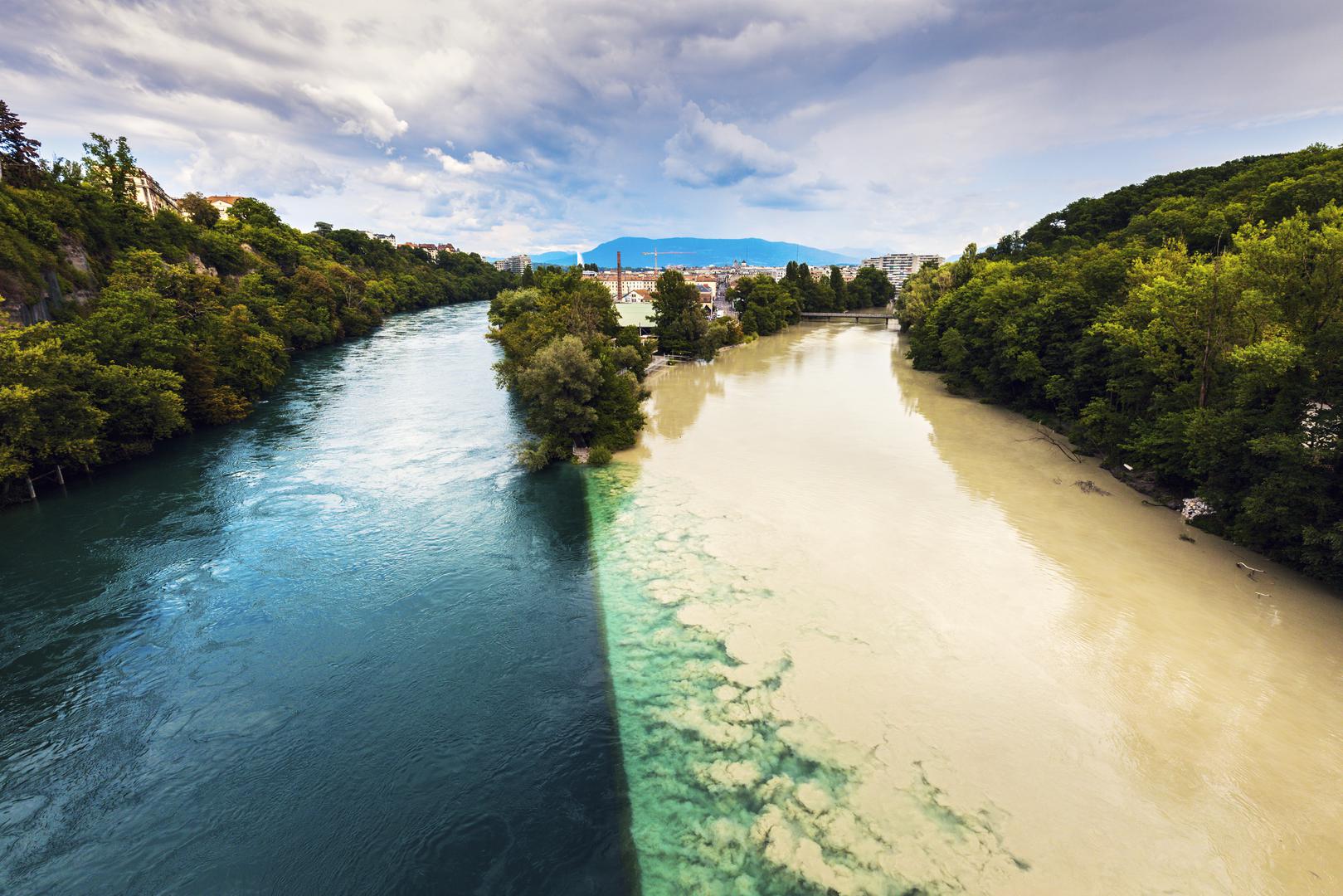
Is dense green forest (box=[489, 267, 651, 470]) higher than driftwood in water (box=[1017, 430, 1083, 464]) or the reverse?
higher

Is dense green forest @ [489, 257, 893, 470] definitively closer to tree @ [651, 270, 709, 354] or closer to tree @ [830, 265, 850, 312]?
tree @ [651, 270, 709, 354]

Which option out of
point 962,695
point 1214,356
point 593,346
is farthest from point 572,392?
point 1214,356

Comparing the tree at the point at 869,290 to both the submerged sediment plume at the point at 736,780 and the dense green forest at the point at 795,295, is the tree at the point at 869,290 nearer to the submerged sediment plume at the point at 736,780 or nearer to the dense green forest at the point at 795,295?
the dense green forest at the point at 795,295

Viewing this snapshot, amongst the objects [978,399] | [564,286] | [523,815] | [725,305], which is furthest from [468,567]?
[725,305]

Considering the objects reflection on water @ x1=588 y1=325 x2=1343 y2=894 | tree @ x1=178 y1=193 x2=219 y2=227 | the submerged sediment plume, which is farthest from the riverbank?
tree @ x1=178 y1=193 x2=219 y2=227

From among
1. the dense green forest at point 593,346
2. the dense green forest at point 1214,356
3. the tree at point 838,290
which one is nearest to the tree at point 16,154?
the dense green forest at point 593,346

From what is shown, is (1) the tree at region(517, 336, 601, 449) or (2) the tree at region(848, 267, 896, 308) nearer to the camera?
(1) the tree at region(517, 336, 601, 449)

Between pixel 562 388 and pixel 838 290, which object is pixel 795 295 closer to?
pixel 838 290
